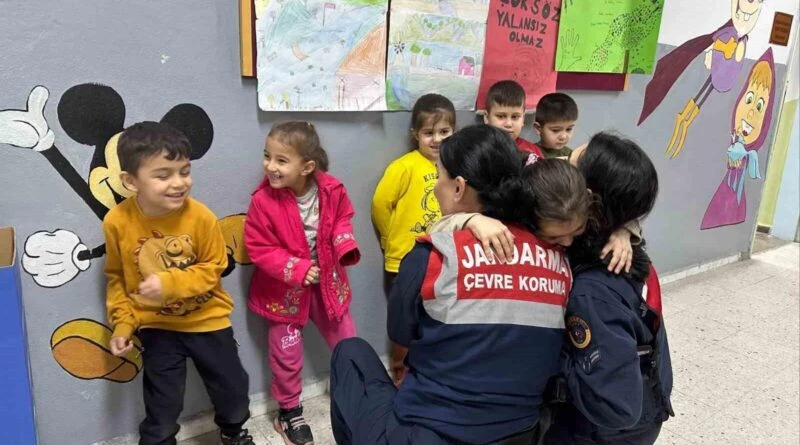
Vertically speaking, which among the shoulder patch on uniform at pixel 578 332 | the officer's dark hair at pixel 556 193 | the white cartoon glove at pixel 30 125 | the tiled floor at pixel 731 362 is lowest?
the tiled floor at pixel 731 362

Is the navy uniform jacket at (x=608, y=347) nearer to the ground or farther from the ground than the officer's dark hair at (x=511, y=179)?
nearer to the ground

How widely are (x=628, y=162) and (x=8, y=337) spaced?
1301mm

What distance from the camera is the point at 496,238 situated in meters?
1.08

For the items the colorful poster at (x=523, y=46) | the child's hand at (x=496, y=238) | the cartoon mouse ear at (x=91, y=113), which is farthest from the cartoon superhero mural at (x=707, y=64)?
the cartoon mouse ear at (x=91, y=113)

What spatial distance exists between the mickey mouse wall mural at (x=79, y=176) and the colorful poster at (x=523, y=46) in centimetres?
107

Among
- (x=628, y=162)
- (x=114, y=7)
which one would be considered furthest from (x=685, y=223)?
(x=114, y=7)

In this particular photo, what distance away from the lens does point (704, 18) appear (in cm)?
288

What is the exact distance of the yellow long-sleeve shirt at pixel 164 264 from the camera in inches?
55.2

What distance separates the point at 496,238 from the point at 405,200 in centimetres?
85

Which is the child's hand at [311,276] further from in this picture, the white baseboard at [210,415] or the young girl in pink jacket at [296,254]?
the white baseboard at [210,415]

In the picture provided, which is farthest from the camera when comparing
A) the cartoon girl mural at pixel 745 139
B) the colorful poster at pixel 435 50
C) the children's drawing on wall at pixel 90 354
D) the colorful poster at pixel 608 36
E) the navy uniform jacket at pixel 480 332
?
the cartoon girl mural at pixel 745 139

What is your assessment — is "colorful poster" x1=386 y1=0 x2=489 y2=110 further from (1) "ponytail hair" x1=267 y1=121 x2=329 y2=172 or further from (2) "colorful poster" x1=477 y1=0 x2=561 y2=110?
(1) "ponytail hair" x1=267 y1=121 x2=329 y2=172

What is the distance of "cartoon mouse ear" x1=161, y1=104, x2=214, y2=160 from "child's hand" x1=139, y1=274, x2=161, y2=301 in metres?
0.37

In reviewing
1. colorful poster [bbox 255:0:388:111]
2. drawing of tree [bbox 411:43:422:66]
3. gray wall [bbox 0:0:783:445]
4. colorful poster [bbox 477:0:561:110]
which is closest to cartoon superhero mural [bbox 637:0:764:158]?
colorful poster [bbox 477:0:561:110]
